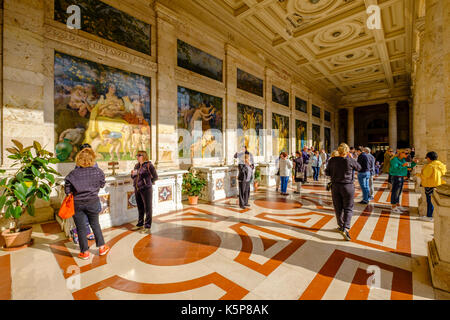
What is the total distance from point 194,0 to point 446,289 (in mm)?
9656

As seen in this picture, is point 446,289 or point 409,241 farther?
point 409,241

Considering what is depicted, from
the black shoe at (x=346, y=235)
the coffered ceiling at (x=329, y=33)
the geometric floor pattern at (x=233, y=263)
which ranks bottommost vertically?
the geometric floor pattern at (x=233, y=263)

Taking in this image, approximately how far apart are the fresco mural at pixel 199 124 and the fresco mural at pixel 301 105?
8.07 metres

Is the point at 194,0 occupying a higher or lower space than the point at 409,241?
higher

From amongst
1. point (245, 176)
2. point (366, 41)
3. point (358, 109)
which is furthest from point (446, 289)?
point (358, 109)

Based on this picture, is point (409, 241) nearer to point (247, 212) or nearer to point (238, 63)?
point (247, 212)

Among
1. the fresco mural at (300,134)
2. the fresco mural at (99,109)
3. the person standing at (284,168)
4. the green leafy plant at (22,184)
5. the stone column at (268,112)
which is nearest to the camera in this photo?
the green leafy plant at (22,184)

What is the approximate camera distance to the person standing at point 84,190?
2.99 meters

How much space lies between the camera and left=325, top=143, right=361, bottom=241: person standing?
3783 mm

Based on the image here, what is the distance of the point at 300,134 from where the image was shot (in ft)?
49.8

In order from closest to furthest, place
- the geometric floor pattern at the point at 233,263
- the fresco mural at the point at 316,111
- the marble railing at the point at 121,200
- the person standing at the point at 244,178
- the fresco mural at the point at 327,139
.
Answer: the geometric floor pattern at the point at 233,263 < the marble railing at the point at 121,200 < the person standing at the point at 244,178 < the fresco mural at the point at 316,111 < the fresco mural at the point at 327,139

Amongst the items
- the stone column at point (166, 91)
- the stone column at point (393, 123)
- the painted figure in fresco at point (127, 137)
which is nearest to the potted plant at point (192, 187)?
the stone column at point (166, 91)

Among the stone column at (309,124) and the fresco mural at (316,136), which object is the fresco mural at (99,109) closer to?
the stone column at (309,124)

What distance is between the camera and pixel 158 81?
22.3 feet
